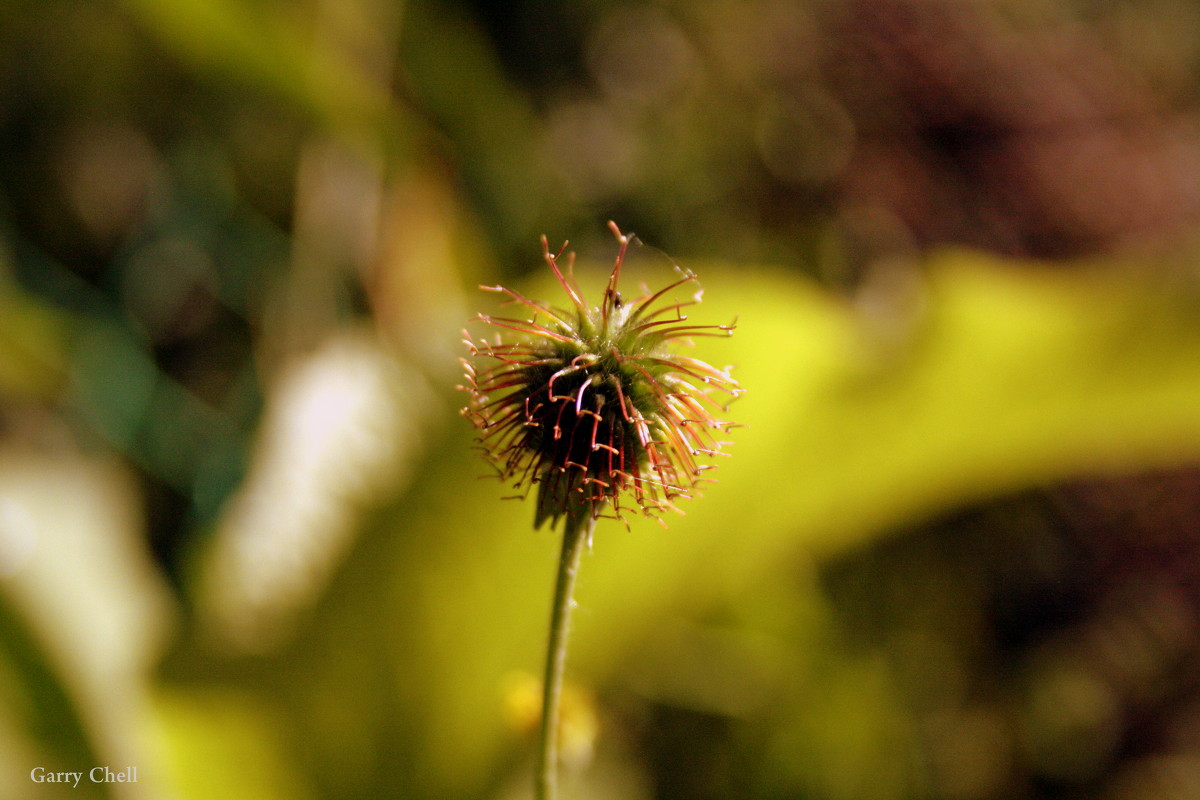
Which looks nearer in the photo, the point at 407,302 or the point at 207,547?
the point at 207,547

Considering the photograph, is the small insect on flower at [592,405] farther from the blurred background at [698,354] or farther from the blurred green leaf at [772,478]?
the blurred green leaf at [772,478]

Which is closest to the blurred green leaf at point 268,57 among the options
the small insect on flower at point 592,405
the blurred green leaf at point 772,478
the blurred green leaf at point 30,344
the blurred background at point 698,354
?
the blurred background at point 698,354

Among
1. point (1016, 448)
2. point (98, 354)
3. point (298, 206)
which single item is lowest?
point (1016, 448)

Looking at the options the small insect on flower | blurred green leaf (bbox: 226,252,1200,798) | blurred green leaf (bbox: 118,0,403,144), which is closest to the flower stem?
the small insect on flower

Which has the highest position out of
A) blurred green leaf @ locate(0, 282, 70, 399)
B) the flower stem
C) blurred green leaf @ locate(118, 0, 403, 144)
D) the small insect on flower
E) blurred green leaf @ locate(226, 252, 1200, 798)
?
blurred green leaf @ locate(118, 0, 403, 144)

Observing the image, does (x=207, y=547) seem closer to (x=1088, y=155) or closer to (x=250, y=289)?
(x=250, y=289)

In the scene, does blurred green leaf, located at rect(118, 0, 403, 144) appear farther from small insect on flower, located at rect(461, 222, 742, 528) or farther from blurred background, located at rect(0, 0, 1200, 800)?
small insect on flower, located at rect(461, 222, 742, 528)

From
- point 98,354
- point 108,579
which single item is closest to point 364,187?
point 98,354
